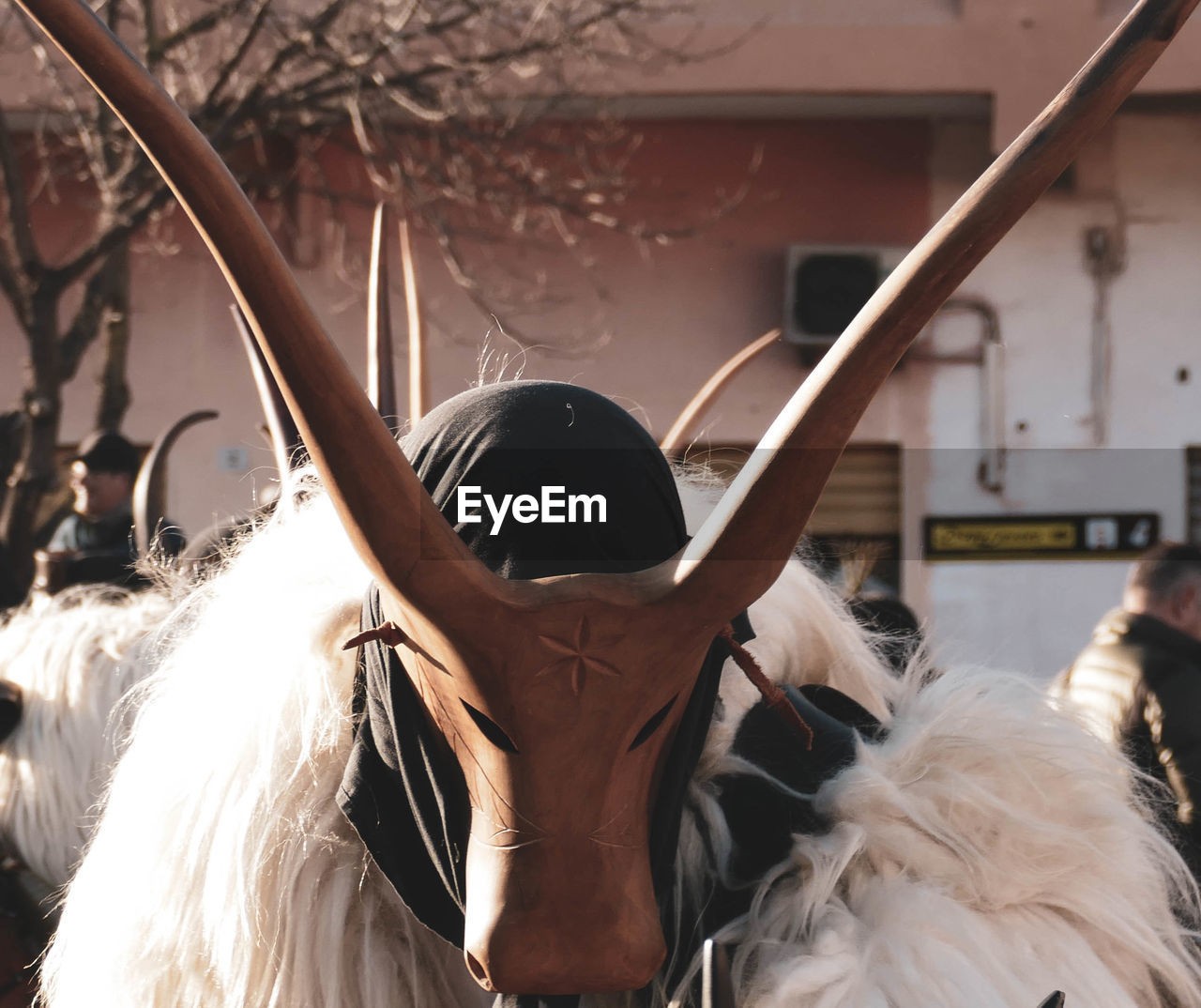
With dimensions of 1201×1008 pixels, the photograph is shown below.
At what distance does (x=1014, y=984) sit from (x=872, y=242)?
7214 millimetres

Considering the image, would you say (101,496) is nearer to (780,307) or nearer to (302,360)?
(302,360)

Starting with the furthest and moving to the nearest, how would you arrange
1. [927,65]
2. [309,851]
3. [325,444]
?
[927,65] < [309,851] < [325,444]

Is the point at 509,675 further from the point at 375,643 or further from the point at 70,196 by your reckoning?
the point at 70,196

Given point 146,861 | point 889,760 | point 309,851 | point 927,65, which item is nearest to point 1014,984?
point 889,760

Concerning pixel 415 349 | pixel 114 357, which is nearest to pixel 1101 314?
pixel 114 357

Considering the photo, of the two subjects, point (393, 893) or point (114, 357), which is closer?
point (393, 893)

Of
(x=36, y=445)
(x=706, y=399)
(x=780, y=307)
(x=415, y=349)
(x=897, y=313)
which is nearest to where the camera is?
(x=897, y=313)

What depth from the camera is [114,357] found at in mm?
5383

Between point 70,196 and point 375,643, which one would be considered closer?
point 375,643

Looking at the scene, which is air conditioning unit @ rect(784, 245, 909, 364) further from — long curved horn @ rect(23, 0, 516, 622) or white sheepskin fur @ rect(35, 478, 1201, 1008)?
long curved horn @ rect(23, 0, 516, 622)

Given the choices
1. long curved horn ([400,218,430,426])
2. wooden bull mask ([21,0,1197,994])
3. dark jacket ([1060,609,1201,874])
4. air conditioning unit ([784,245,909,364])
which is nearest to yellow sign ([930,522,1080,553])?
air conditioning unit ([784,245,909,364])

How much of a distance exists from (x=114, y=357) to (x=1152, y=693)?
4.16 metres

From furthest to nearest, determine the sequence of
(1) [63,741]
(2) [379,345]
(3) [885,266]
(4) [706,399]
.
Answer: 1. (3) [885,266]
2. (4) [706,399]
3. (1) [63,741]
4. (2) [379,345]

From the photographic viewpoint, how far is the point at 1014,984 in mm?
1073
